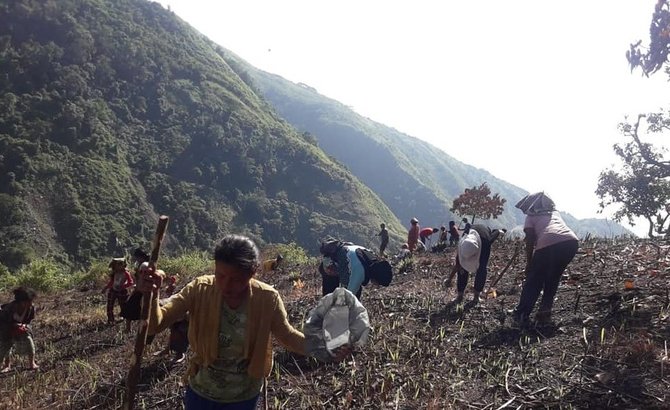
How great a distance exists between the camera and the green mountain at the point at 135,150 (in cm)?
5059

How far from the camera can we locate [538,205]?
5.80m

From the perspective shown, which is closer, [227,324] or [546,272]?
[227,324]

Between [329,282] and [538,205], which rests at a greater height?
[538,205]

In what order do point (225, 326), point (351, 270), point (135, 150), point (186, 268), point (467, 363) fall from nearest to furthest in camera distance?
point (225, 326)
point (467, 363)
point (351, 270)
point (186, 268)
point (135, 150)

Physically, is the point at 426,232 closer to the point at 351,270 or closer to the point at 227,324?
the point at 351,270

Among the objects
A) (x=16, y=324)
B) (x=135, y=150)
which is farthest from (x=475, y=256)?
(x=135, y=150)

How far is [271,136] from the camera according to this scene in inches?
3334

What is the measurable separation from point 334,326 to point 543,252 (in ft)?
11.5

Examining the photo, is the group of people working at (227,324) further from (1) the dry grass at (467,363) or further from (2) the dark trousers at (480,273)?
(2) the dark trousers at (480,273)

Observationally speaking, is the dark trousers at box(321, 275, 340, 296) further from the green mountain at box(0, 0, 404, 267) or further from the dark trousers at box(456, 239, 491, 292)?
the green mountain at box(0, 0, 404, 267)

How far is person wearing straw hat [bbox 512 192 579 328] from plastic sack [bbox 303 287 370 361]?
3.33 meters

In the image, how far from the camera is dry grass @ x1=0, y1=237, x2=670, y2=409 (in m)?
4.09

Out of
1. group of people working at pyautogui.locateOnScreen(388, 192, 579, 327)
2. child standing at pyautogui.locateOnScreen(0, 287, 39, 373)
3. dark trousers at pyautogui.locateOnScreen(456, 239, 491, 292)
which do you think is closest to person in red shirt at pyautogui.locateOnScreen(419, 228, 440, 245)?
dark trousers at pyautogui.locateOnScreen(456, 239, 491, 292)

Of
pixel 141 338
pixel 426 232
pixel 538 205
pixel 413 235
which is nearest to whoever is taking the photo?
pixel 141 338
